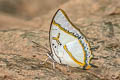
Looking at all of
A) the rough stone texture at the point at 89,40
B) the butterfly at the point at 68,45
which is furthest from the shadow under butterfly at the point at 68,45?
the rough stone texture at the point at 89,40

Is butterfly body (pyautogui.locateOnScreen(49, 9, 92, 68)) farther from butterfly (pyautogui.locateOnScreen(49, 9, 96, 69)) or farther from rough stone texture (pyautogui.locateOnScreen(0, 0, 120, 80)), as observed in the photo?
rough stone texture (pyautogui.locateOnScreen(0, 0, 120, 80))

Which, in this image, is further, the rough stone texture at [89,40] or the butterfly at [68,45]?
the butterfly at [68,45]

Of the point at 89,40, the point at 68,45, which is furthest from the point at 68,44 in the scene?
the point at 89,40

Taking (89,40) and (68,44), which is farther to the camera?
(89,40)

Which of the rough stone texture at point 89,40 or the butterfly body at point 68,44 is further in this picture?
the butterfly body at point 68,44

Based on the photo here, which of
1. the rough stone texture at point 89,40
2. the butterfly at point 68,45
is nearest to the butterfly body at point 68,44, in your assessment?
the butterfly at point 68,45

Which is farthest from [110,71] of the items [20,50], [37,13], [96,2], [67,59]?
[37,13]

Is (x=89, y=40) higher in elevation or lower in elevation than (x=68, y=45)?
higher

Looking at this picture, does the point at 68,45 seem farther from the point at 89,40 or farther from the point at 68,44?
the point at 89,40

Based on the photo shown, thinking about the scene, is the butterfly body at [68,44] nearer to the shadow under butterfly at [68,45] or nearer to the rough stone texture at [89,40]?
the shadow under butterfly at [68,45]
